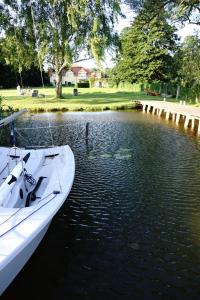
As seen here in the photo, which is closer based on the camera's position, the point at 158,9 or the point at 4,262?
the point at 4,262

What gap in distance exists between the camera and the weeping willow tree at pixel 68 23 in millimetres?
38562

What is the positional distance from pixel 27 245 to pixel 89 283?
188 cm

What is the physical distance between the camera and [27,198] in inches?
397

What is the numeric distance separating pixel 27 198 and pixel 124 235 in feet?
9.89

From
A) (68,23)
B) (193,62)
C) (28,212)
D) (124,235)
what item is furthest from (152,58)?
(28,212)

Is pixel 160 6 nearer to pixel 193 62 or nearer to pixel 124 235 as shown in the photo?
pixel 193 62

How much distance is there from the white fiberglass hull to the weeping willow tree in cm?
2928

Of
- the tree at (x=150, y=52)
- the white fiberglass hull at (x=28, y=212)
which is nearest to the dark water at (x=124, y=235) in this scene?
the white fiberglass hull at (x=28, y=212)

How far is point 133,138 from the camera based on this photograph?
80.1 ft

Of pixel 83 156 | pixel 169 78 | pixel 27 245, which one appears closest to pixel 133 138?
pixel 83 156

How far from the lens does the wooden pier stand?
29.7 metres

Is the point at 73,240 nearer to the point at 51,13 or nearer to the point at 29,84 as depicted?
the point at 51,13

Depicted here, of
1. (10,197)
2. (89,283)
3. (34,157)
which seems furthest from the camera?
(34,157)

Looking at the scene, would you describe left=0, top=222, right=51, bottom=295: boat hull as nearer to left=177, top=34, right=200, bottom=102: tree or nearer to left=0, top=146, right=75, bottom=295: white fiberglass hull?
left=0, top=146, right=75, bottom=295: white fiberglass hull
